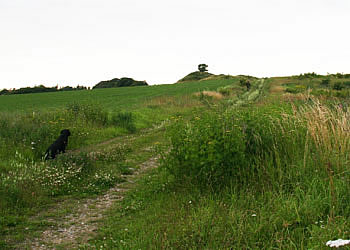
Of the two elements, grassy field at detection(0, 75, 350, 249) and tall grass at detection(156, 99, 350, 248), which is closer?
grassy field at detection(0, 75, 350, 249)

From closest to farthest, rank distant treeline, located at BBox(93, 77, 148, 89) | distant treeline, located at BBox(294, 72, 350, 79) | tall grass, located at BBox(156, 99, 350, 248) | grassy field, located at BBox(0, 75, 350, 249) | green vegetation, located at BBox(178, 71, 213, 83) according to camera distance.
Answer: grassy field, located at BBox(0, 75, 350, 249), tall grass, located at BBox(156, 99, 350, 248), distant treeline, located at BBox(294, 72, 350, 79), distant treeline, located at BBox(93, 77, 148, 89), green vegetation, located at BBox(178, 71, 213, 83)

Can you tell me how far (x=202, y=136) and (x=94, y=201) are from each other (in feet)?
8.54

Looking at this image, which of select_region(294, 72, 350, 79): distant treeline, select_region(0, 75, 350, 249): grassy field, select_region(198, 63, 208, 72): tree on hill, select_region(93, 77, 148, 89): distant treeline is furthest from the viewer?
select_region(198, 63, 208, 72): tree on hill

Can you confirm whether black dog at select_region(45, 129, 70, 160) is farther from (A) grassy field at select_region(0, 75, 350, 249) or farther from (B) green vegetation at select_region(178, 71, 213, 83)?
(B) green vegetation at select_region(178, 71, 213, 83)

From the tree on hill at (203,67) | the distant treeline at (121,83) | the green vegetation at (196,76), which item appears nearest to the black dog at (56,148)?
the distant treeline at (121,83)

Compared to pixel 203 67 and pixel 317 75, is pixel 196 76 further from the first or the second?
pixel 317 75

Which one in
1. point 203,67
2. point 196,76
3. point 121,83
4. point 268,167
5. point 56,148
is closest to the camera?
point 268,167

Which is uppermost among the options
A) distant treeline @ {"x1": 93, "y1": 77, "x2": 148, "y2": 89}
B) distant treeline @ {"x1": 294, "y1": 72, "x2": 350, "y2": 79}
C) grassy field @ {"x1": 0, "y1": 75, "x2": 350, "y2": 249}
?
distant treeline @ {"x1": 93, "y1": 77, "x2": 148, "y2": 89}

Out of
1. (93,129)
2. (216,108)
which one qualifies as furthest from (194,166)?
(93,129)

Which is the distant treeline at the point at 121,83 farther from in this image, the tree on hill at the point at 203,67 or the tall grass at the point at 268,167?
the tall grass at the point at 268,167

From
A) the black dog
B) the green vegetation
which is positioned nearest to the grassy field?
the black dog

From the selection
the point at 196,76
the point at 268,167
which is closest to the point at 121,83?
the point at 196,76

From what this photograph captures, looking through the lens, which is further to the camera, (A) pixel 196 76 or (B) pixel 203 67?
(B) pixel 203 67

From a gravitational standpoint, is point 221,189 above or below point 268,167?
below
